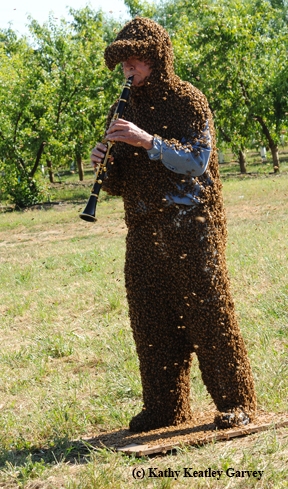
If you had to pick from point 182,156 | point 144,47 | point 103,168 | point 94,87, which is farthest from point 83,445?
point 94,87

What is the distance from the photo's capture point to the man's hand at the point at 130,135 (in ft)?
13.9

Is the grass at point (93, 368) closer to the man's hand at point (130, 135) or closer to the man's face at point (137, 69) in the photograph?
the man's hand at point (130, 135)

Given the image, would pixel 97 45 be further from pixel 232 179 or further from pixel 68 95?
pixel 232 179

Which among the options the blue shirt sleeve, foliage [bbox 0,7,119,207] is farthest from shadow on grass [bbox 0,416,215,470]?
foliage [bbox 0,7,119,207]

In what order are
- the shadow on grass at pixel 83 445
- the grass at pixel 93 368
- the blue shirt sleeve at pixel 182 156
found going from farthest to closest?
1. the shadow on grass at pixel 83 445
2. the blue shirt sleeve at pixel 182 156
3. the grass at pixel 93 368

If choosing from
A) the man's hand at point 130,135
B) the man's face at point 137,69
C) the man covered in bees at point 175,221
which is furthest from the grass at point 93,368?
the man's face at point 137,69

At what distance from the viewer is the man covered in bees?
4.51 metres

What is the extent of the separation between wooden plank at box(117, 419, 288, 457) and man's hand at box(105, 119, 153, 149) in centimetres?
172

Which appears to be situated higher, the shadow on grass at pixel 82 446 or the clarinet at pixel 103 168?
the clarinet at pixel 103 168

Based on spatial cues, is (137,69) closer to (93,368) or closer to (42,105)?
(93,368)

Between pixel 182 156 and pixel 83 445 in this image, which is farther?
pixel 83 445

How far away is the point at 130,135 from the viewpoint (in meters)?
4.24

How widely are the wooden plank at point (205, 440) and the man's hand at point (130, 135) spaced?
172cm

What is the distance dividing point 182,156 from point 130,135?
0.32 meters
